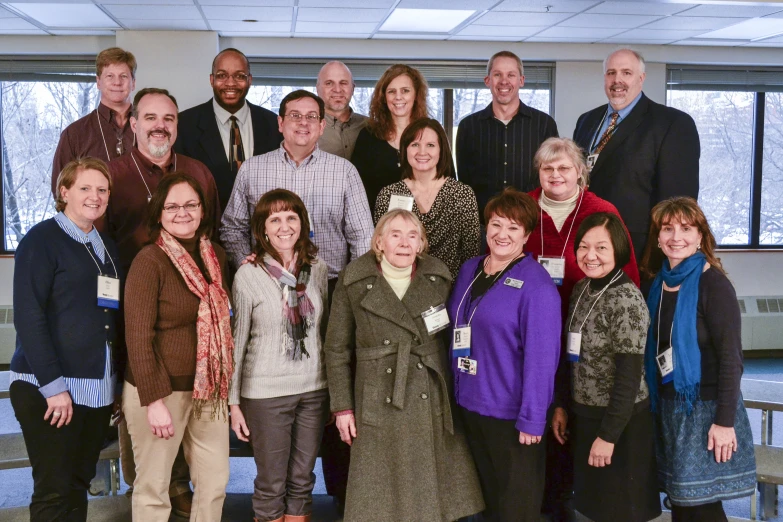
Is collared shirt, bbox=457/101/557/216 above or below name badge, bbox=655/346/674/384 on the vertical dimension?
above

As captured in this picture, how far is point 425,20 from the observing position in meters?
6.23

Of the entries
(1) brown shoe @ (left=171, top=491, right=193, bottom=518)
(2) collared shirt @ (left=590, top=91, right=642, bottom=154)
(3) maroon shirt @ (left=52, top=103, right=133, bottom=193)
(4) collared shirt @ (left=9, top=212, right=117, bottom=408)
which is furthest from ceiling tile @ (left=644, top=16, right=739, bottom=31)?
(1) brown shoe @ (left=171, top=491, right=193, bottom=518)

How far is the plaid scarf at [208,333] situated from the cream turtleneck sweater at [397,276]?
23.8 inches

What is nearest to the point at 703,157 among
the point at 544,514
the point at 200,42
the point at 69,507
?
the point at 200,42

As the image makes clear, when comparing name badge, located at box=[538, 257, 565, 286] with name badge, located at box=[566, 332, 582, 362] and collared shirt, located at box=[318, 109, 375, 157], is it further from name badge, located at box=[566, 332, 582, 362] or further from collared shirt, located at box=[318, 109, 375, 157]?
collared shirt, located at box=[318, 109, 375, 157]

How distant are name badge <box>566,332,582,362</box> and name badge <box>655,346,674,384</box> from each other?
1.02 ft

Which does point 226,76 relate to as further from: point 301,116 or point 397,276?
point 397,276

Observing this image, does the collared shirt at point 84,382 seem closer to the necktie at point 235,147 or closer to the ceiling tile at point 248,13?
the necktie at point 235,147

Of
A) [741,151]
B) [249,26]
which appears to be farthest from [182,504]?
[741,151]

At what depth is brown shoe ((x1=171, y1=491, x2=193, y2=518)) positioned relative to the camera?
9.43 ft

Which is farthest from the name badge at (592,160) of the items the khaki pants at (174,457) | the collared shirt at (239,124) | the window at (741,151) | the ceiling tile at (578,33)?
the window at (741,151)

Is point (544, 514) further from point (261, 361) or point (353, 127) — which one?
point (353, 127)

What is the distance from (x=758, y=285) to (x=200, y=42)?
21.9 ft

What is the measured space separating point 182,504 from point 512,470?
144 cm
